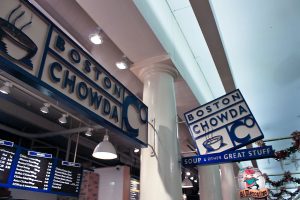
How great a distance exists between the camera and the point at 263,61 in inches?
240

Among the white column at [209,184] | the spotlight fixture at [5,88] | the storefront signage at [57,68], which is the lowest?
the white column at [209,184]

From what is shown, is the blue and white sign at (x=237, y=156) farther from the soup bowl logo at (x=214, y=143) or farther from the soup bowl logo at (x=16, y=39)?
the soup bowl logo at (x=16, y=39)

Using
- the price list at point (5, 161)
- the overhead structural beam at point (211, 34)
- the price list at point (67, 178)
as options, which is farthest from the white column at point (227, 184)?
the price list at point (5, 161)

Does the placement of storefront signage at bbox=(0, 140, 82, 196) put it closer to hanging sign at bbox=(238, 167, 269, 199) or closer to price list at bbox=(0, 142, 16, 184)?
price list at bbox=(0, 142, 16, 184)

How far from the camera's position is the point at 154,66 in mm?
3924

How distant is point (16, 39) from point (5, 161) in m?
Result: 4.24

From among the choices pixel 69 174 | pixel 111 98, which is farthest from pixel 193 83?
pixel 69 174

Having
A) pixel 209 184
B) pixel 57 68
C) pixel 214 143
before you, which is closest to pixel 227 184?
pixel 209 184

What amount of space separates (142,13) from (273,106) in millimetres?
6410

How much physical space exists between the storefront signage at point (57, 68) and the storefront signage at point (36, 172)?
360 cm

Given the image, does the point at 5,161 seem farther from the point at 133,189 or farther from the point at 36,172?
the point at 133,189

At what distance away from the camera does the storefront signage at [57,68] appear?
171cm

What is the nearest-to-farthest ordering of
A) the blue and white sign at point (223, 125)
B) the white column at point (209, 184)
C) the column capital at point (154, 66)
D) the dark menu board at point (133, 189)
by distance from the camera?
the blue and white sign at point (223, 125) < the column capital at point (154, 66) < the white column at point (209, 184) < the dark menu board at point (133, 189)

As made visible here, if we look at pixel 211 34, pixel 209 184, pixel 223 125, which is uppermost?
pixel 211 34
